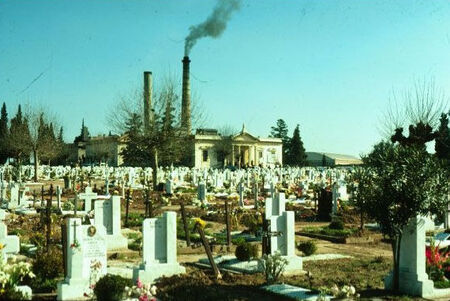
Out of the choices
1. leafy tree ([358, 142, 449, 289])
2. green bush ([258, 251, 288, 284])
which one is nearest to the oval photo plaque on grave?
green bush ([258, 251, 288, 284])

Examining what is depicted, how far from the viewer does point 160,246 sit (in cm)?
1080

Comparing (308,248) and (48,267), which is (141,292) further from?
(308,248)

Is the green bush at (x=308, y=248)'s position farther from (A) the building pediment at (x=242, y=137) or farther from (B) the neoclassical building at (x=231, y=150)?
(A) the building pediment at (x=242, y=137)

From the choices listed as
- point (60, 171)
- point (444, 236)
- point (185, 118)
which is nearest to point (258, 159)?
point (60, 171)

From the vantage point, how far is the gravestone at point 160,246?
10.6m

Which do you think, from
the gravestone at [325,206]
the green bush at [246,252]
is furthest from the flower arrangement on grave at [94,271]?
the gravestone at [325,206]

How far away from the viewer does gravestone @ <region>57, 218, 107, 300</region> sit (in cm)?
893

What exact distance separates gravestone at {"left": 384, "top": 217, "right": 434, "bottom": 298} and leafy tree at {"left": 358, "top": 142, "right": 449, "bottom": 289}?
0.16m

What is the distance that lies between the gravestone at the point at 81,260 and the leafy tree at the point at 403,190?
180 inches

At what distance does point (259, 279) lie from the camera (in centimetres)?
1052

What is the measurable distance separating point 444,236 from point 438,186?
460 centimetres

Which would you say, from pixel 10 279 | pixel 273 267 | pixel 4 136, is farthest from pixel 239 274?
pixel 4 136

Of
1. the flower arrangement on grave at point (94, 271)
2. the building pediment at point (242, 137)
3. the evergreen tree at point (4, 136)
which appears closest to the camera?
the flower arrangement on grave at point (94, 271)

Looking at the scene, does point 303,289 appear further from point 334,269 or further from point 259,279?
point 334,269
